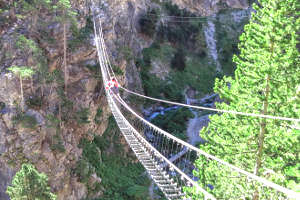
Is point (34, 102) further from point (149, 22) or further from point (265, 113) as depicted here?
point (149, 22)

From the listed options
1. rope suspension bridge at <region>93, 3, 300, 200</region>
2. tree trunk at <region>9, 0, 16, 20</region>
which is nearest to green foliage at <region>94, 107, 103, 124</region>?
rope suspension bridge at <region>93, 3, 300, 200</region>

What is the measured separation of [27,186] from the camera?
431 inches

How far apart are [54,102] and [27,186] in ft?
20.4

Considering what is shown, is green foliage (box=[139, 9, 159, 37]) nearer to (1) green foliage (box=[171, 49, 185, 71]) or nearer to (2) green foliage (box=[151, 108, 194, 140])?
(1) green foliage (box=[171, 49, 185, 71])

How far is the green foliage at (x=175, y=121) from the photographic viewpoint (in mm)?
26344

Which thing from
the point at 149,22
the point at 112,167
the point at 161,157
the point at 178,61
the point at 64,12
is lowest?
the point at 112,167

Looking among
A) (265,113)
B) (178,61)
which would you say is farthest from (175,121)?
(265,113)

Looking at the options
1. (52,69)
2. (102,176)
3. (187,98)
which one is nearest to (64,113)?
(52,69)

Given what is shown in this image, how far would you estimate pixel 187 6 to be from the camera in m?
42.5

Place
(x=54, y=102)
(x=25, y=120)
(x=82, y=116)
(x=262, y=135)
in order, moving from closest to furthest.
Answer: (x=262, y=135) < (x=25, y=120) < (x=54, y=102) < (x=82, y=116)

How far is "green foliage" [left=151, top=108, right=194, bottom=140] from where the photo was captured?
2634 cm

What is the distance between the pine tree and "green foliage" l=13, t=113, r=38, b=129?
30.2 feet

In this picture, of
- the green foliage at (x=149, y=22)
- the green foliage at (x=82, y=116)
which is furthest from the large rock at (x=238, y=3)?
the green foliage at (x=82, y=116)

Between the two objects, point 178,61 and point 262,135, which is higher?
point 178,61
